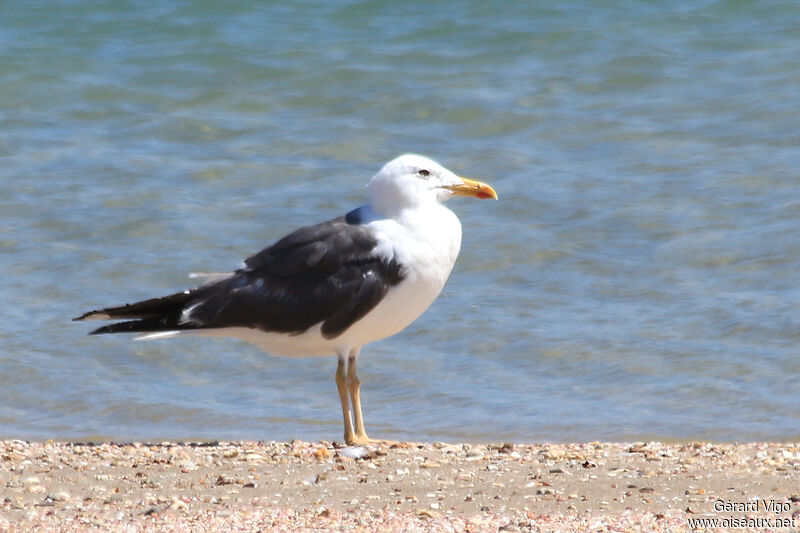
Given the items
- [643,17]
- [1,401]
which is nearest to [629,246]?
A: [1,401]

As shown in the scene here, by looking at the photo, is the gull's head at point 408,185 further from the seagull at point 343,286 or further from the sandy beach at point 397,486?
the sandy beach at point 397,486

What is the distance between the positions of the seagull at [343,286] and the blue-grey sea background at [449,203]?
843mm

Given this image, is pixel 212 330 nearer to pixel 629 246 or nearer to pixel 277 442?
pixel 277 442

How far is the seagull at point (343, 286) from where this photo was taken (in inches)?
235

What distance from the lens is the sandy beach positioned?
468 centimetres

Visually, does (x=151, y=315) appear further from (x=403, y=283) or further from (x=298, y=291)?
(x=403, y=283)

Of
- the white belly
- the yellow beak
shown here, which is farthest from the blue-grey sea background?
the yellow beak

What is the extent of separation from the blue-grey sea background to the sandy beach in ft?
2.81

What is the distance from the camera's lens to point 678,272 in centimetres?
848

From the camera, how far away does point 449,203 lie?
33.3 ft

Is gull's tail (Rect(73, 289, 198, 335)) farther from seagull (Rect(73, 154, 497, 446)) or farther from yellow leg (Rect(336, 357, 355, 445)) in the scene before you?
yellow leg (Rect(336, 357, 355, 445))

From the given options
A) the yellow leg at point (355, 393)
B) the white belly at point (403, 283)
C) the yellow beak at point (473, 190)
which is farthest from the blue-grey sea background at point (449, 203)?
the yellow beak at point (473, 190)

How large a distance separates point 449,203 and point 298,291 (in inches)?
165

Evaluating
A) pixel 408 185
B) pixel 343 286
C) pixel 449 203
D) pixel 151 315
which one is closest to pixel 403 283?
pixel 343 286
